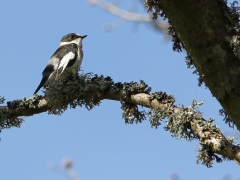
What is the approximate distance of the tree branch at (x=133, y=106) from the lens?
218 centimetres

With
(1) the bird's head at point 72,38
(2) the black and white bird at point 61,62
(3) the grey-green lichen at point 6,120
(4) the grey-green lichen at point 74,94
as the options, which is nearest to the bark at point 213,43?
(4) the grey-green lichen at point 74,94

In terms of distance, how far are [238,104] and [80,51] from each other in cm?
470

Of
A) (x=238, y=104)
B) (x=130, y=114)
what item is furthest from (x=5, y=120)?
(x=238, y=104)

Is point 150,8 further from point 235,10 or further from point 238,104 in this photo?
point 238,104

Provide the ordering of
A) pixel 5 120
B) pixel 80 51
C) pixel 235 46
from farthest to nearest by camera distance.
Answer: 1. pixel 80 51
2. pixel 5 120
3. pixel 235 46

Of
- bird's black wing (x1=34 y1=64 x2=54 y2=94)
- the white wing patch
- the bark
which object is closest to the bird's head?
the white wing patch

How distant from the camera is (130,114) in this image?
2691 millimetres

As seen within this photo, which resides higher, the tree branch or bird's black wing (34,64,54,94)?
bird's black wing (34,64,54,94)

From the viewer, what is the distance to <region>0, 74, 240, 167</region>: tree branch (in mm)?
2176

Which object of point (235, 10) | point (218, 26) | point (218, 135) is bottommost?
point (218, 135)

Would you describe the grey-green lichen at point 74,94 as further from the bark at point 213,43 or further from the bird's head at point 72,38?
the bird's head at point 72,38

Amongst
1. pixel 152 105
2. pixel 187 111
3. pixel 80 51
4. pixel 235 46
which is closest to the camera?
pixel 235 46

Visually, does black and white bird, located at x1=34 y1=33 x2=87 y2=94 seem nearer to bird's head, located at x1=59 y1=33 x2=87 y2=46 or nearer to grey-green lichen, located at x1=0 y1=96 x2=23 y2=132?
bird's head, located at x1=59 y1=33 x2=87 y2=46

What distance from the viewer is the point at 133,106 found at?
270 centimetres
